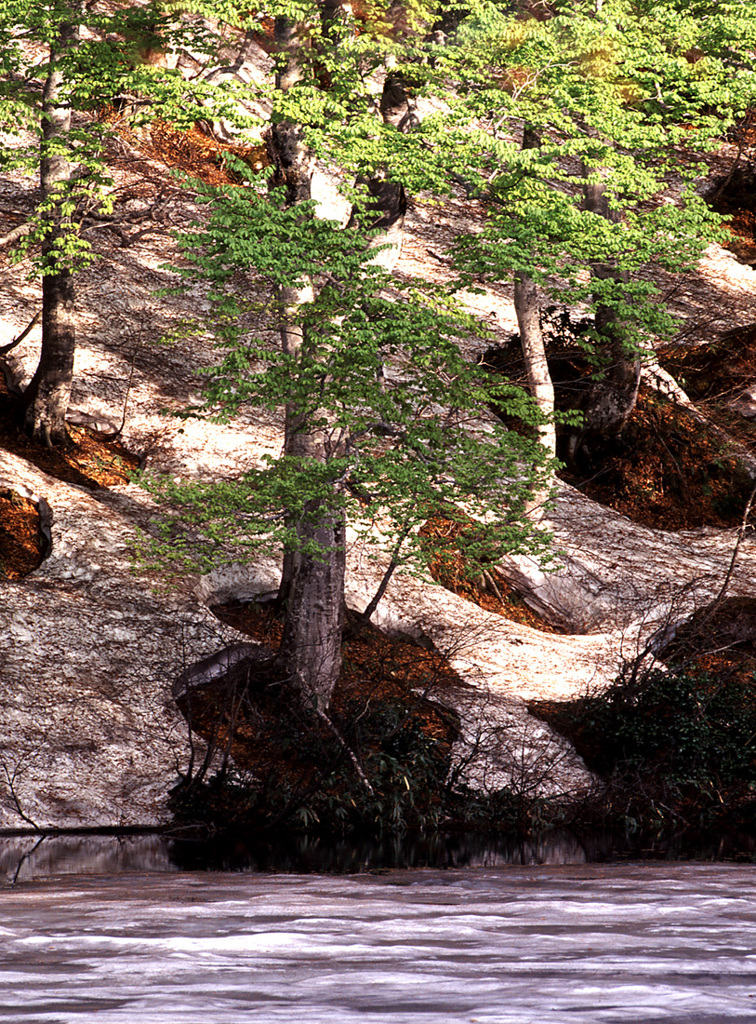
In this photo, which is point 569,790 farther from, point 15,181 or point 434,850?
point 15,181

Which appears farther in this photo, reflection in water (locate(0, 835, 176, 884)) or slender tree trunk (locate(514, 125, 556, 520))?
slender tree trunk (locate(514, 125, 556, 520))

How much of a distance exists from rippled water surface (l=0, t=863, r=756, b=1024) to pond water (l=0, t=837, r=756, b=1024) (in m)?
0.01

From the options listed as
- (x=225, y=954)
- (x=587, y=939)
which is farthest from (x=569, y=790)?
(x=225, y=954)

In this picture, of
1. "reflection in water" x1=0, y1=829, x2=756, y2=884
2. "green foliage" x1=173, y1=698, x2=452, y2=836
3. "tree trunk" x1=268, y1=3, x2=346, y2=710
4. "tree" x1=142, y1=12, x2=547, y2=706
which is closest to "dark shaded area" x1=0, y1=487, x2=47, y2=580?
"tree" x1=142, y1=12, x2=547, y2=706

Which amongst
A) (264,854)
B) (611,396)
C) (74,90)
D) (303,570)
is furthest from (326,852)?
(611,396)

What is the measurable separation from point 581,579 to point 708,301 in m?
10.7

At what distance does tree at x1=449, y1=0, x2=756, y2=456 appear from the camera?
43.3 ft

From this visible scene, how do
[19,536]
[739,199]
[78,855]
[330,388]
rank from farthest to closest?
[739,199] < [19,536] < [330,388] < [78,855]

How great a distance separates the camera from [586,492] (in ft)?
70.2

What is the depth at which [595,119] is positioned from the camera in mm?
13617

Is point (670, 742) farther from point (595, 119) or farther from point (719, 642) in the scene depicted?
point (595, 119)

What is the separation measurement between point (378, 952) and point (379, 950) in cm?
6

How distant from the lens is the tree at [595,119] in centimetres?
1321

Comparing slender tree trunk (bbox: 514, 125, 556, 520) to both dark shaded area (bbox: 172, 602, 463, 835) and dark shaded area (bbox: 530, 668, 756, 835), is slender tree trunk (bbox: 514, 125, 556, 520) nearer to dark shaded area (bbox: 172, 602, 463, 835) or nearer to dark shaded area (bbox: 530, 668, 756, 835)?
dark shaded area (bbox: 530, 668, 756, 835)
